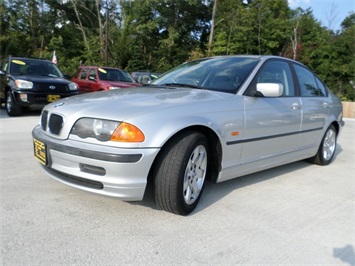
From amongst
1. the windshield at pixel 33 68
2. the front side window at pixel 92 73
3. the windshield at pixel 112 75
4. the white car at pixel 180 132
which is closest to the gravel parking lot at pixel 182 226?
the white car at pixel 180 132

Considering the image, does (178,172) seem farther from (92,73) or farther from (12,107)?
(92,73)

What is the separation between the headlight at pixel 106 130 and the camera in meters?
2.45

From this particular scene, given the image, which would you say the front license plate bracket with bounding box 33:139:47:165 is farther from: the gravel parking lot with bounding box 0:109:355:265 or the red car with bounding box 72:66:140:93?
the red car with bounding box 72:66:140:93

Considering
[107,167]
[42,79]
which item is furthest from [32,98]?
[107,167]

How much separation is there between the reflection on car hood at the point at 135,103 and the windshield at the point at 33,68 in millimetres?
6401

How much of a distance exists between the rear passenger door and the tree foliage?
84.1 feet

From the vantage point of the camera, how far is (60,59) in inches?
1208

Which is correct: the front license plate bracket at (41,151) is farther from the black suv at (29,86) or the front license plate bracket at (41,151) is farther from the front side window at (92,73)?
the front side window at (92,73)

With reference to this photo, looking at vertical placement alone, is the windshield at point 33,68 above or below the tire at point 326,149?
above

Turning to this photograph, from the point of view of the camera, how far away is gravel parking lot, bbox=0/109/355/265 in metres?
2.21

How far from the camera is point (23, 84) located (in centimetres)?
790

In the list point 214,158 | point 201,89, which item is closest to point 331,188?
point 214,158

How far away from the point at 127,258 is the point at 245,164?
1655mm

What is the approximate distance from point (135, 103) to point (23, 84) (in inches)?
245
